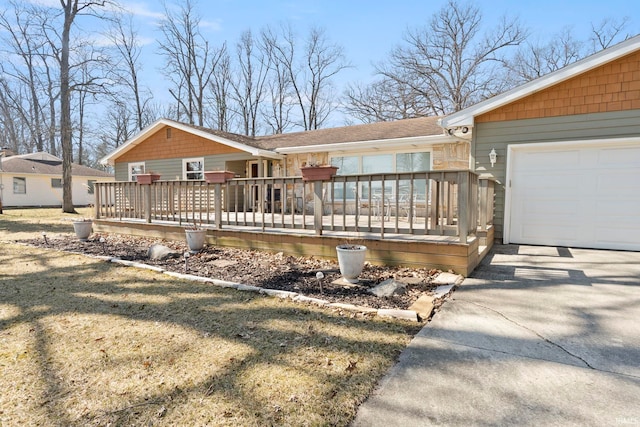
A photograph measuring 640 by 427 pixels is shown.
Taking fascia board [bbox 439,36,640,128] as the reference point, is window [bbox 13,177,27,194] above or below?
below

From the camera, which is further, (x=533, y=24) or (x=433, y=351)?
(x=533, y=24)

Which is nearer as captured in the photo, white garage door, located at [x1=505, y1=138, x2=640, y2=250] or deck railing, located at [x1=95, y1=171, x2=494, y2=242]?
deck railing, located at [x1=95, y1=171, x2=494, y2=242]

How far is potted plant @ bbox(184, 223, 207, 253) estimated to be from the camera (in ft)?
19.8

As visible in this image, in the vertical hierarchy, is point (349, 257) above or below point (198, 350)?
above

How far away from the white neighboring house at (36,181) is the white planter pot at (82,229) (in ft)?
51.7

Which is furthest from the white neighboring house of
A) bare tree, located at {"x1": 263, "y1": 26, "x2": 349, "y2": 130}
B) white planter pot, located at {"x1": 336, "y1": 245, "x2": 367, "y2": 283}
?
white planter pot, located at {"x1": 336, "y1": 245, "x2": 367, "y2": 283}

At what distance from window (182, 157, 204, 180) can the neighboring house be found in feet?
30.9

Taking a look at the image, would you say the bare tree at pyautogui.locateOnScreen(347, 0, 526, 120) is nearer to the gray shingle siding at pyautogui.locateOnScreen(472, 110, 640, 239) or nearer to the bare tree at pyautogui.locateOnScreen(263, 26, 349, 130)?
the bare tree at pyautogui.locateOnScreen(263, 26, 349, 130)

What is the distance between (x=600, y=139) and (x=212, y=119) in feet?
82.7

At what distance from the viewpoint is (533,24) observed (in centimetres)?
1933

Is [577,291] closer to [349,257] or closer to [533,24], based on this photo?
[349,257]

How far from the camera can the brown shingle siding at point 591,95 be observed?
19.1 feet

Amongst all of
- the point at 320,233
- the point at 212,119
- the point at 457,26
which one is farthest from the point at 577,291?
the point at 212,119

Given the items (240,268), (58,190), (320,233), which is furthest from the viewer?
(58,190)
